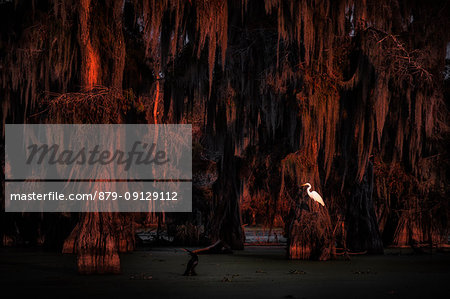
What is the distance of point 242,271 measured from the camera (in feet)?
48.2

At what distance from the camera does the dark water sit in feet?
34.3

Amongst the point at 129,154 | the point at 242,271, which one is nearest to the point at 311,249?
the point at 242,271

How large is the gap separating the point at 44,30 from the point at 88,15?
211cm

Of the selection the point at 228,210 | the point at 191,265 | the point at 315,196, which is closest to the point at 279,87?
the point at 315,196

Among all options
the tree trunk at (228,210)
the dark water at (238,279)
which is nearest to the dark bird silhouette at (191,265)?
the dark water at (238,279)

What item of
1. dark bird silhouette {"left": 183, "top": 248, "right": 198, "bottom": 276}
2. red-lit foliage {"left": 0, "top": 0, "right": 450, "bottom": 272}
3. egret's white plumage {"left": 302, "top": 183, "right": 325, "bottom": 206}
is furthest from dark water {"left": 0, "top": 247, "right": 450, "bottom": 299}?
red-lit foliage {"left": 0, "top": 0, "right": 450, "bottom": 272}

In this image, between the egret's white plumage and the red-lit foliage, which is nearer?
the red-lit foliage

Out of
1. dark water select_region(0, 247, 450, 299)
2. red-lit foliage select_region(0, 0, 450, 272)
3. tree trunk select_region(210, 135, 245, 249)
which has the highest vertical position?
red-lit foliage select_region(0, 0, 450, 272)

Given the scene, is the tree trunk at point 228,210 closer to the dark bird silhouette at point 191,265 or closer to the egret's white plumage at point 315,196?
the egret's white plumage at point 315,196

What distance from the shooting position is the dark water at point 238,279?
10469 mm

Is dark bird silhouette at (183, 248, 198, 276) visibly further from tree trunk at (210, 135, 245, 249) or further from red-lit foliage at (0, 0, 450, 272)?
tree trunk at (210, 135, 245, 249)

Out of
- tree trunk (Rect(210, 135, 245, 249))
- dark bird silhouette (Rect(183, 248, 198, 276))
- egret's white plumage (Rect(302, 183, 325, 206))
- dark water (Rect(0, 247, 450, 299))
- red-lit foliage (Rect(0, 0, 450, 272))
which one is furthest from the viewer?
tree trunk (Rect(210, 135, 245, 249))

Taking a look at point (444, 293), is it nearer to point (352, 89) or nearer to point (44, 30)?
point (352, 89)

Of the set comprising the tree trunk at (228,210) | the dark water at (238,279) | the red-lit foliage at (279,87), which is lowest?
the dark water at (238,279)
